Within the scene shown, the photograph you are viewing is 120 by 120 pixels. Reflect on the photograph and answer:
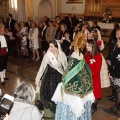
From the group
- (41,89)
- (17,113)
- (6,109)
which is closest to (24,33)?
(41,89)

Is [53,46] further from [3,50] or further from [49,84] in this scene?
[3,50]

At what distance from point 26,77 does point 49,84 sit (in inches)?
121

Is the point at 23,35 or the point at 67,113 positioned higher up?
the point at 23,35

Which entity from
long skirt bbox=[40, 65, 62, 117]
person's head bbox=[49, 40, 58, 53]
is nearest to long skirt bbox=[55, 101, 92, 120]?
long skirt bbox=[40, 65, 62, 117]

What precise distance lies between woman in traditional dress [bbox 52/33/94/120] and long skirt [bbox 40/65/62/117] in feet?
1.69

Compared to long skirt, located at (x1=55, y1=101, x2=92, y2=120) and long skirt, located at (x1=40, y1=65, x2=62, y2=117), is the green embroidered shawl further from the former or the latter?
long skirt, located at (x1=40, y1=65, x2=62, y2=117)

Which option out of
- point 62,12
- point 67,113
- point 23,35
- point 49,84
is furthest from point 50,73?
point 62,12

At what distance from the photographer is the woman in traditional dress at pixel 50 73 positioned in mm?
4250

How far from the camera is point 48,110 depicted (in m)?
4.51

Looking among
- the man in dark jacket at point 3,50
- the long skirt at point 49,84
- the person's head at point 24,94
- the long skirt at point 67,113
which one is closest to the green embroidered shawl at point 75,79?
the long skirt at point 67,113

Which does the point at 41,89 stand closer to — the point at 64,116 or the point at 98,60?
the point at 64,116

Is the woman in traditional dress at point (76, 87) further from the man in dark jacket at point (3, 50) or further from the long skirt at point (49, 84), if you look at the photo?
the man in dark jacket at point (3, 50)

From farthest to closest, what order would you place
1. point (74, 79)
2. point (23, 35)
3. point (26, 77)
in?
1. point (23, 35)
2. point (26, 77)
3. point (74, 79)

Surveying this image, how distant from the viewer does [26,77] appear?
23.6ft
